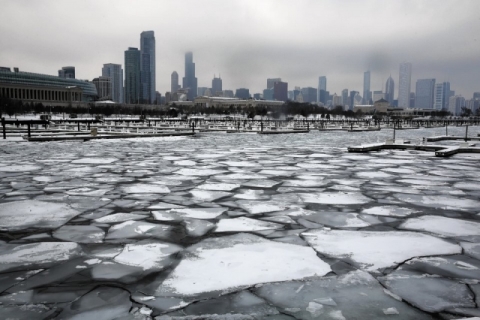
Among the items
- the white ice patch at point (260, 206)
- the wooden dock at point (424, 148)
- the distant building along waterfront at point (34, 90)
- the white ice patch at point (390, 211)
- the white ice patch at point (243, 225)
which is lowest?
the white ice patch at point (243, 225)

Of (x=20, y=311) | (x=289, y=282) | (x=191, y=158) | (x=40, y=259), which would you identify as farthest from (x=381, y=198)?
(x=191, y=158)

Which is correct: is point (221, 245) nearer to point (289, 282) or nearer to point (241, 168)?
point (289, 282)

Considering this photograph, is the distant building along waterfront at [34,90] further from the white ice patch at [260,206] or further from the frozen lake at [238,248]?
the white ice patch at [260,206]

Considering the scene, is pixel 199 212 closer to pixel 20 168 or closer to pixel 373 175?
pixel 373 175

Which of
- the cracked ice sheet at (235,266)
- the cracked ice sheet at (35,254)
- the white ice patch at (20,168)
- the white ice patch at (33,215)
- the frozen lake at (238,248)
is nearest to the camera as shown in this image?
the frozen lake at (238,248)

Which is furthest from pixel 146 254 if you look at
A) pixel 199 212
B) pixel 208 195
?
pixel 208 195

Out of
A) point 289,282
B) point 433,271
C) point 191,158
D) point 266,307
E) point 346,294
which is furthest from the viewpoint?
point 191,158

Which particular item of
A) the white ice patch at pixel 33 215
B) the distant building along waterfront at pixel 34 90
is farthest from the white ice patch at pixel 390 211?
the distant building along waterfront at pixel 34 90
